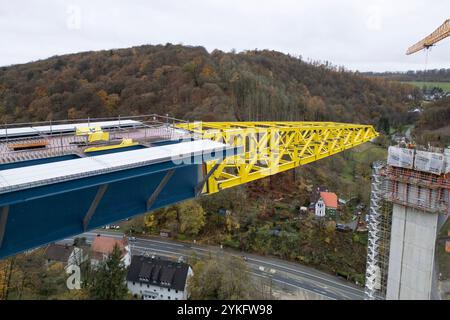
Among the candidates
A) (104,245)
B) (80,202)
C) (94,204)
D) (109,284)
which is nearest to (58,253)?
(104,245)

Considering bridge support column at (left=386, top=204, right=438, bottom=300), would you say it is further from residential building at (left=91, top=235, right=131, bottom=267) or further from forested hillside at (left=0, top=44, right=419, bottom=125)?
forested hillside at (left=0, top=44, right=419, bottom=125)

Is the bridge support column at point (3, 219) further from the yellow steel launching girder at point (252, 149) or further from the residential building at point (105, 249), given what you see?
the residential building at point (105, 249)

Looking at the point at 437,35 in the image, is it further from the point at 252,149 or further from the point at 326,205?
the point at 252,149

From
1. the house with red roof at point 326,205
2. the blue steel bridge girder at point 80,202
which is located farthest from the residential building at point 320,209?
the blue steel bridge girder at point 80,202

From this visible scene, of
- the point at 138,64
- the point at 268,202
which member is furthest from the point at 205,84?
the point at 268,202

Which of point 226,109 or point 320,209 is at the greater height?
point 226,109

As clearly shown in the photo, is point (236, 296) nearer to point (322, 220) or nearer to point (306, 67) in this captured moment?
point (322, 220)
